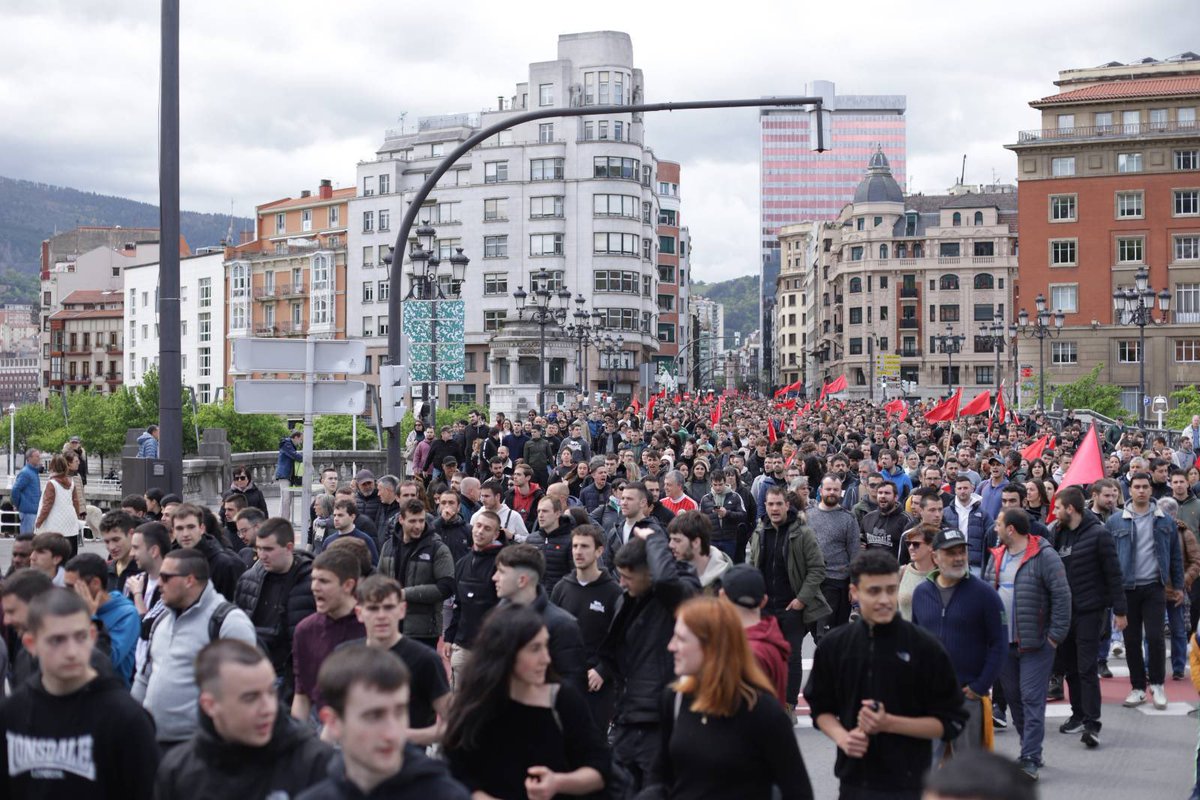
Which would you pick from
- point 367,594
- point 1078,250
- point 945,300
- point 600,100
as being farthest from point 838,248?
point 367,594

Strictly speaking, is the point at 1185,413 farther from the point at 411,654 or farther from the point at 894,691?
the point at 411,654

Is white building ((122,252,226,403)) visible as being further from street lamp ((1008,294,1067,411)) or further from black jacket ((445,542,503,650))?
black jacket ((445,542,503,650))

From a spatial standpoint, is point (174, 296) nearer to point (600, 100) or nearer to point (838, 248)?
point (600, 100)

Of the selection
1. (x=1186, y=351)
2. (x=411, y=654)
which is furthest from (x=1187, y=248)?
(x=411, y=654)

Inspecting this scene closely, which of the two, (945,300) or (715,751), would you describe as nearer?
(715,751)

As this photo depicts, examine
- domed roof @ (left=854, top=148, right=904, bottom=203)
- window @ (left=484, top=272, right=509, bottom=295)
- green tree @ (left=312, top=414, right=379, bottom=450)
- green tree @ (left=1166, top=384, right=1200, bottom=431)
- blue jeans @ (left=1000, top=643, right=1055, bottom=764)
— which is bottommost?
blue jeans @ (left=1000, top=643, right=1055, bottom=764)

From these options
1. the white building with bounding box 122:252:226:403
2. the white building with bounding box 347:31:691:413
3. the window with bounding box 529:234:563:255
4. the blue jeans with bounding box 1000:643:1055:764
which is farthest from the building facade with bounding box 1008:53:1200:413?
the blue jeans with bounding box 1000:643:1055:764

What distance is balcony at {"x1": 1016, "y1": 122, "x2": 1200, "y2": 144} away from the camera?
75.6m

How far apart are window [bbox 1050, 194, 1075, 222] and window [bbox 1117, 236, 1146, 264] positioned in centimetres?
296

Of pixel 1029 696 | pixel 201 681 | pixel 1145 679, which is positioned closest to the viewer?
pixel 201 681

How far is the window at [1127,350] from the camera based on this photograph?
76.1 meters

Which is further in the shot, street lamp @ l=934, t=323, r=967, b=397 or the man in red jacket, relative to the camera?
street lamp @ l=934, t=323, r=967, b=397

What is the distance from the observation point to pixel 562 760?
16.9ft

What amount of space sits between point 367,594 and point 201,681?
171 cm
